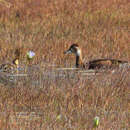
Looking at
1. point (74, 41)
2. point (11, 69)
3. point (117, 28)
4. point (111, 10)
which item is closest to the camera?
point (11, 69)

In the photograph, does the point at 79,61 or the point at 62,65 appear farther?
the point at 79,61

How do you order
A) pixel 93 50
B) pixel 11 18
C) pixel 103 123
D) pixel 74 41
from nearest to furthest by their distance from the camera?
pixel 103 123
pixel 93 50
pixel 74 41
pixel 11 18

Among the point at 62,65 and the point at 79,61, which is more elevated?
the point at 79,61

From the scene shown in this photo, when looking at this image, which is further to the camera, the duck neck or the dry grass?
the duck neck

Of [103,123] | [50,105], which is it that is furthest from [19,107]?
[103,123]

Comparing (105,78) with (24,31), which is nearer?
(105,78)

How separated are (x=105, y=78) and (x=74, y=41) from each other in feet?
19.5

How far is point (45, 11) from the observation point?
2030 centimetres

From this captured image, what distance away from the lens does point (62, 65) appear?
11852 mm

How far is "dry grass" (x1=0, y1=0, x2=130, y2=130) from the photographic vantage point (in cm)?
618

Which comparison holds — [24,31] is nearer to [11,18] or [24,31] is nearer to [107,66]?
[11,18]

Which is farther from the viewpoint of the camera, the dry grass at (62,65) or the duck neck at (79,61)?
the duck neck at (79,61)

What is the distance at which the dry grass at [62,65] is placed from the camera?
243 inches

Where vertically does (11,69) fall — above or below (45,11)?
below
